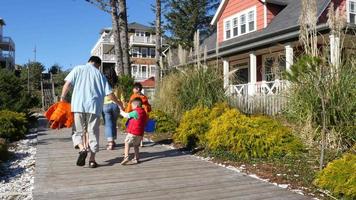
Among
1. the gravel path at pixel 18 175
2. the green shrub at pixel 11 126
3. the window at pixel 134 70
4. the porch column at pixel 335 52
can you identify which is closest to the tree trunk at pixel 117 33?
the green shrub at pixel 11 126

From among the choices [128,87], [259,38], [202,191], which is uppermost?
[259,38]

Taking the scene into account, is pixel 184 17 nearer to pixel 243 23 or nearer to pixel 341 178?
pixel 243 23

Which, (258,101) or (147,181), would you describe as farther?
(258,101)

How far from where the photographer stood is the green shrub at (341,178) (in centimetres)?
439

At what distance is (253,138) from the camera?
22.8 ft

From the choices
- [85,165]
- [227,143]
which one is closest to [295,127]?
[227,143]

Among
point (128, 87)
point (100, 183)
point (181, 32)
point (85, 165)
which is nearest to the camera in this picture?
point (100, 183)

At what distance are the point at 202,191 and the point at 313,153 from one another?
283 centimetres

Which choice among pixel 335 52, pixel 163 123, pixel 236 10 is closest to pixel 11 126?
pixel 163 123

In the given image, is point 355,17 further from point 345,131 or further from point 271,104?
point 345,131

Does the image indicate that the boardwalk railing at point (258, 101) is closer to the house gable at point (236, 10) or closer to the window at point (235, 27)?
the house gable at point (236, 10)

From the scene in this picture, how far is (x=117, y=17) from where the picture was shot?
1931cm

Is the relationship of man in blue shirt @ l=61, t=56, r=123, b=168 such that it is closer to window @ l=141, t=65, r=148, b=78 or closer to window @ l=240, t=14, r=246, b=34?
window @ l=240, t=14, r=246, b=34

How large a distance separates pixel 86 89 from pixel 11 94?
900cm
